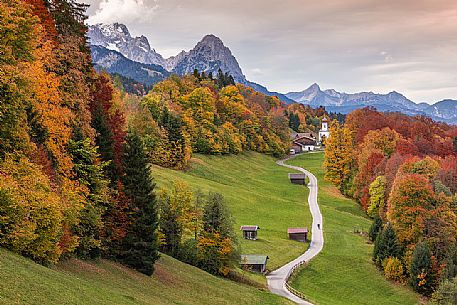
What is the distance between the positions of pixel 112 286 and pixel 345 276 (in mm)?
35645

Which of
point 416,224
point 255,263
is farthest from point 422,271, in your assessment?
point 255,263

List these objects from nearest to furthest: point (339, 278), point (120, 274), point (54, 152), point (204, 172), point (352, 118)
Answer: point (54, 152)
point (120, 274)
point (339, 278)
point (204, 172)
point (352, 118)

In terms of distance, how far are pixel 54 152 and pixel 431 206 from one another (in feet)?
154

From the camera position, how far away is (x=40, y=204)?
953 inches

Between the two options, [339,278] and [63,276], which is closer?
[63,276]

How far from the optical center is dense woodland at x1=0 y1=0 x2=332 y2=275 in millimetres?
25047

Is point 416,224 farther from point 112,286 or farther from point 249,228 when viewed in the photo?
point 112,286

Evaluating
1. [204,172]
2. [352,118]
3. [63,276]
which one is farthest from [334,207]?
[63,276]

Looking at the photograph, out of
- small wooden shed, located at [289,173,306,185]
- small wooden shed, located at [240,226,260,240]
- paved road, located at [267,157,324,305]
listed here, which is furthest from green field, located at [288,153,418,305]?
small wooden shed, located at [289,173,306,185]

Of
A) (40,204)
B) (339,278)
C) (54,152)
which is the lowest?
(339,278)

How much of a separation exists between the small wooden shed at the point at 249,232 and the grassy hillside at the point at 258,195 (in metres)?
1.04

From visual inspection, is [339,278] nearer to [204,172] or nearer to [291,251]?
[291,251]

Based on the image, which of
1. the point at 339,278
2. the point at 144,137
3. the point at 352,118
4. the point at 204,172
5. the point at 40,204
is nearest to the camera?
the point at 40,204

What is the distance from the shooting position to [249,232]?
62.8 metres
